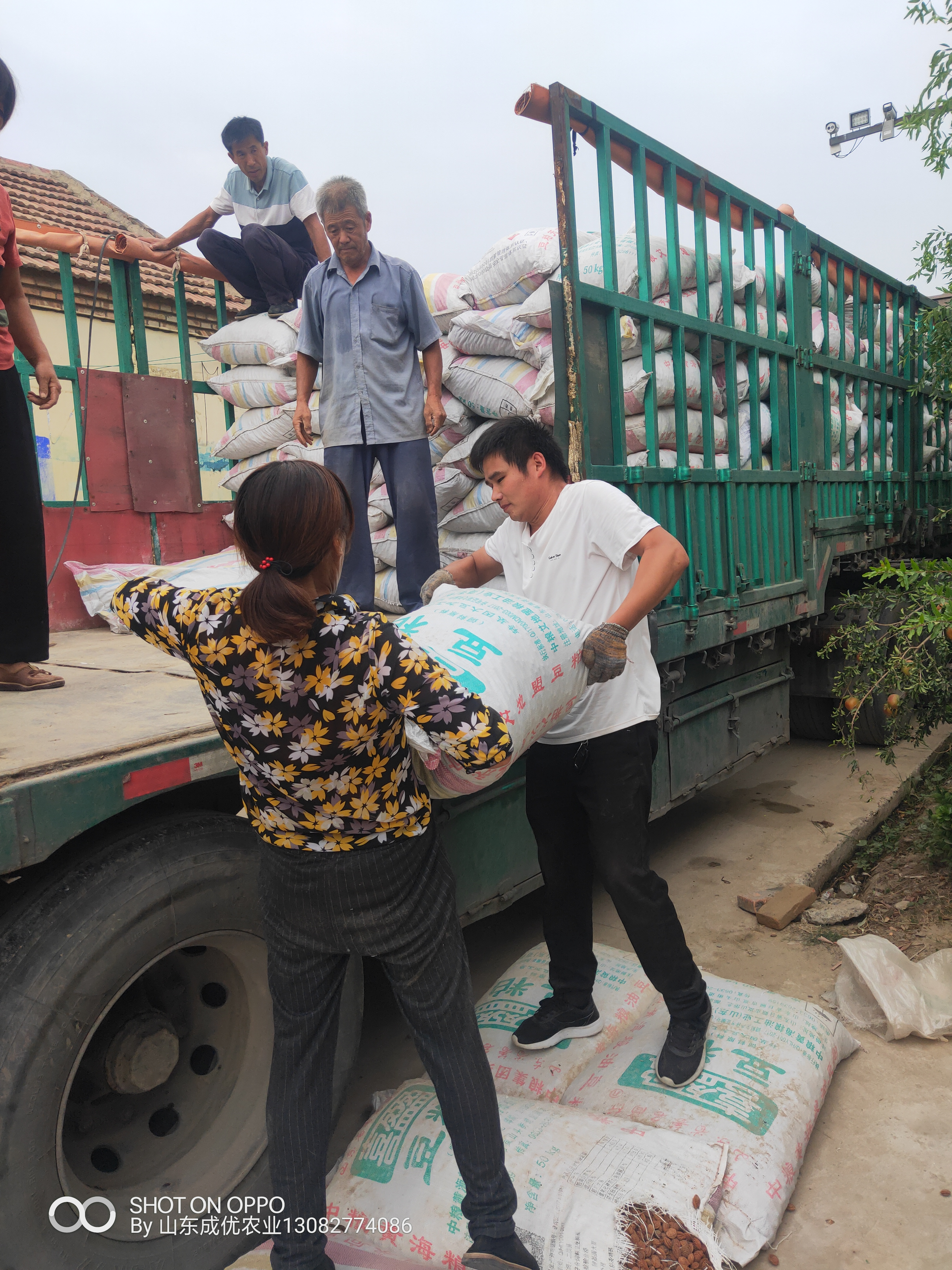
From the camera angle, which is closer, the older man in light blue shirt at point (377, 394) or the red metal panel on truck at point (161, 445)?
the older man in light blue shirt at point (377, 394)

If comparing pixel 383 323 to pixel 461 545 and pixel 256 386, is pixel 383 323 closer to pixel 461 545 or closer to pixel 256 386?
pixel 461 545

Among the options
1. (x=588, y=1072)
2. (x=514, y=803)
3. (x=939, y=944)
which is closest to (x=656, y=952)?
(x=588, y=1072)

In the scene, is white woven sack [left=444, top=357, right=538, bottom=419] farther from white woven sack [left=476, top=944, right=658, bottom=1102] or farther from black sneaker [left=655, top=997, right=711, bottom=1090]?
black sneaker [left=655, top=997, right=711, bottom=1090]

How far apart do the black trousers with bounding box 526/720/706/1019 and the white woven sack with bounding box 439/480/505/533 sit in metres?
1.24

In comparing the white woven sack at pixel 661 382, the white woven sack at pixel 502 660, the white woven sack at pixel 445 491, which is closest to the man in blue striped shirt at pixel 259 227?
the white woven sack at pixel 445 491

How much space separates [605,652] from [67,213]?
1246cm

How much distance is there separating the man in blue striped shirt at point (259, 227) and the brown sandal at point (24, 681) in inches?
90.3

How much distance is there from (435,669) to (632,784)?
806 mm

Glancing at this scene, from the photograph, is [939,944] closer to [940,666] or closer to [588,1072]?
[940,666]

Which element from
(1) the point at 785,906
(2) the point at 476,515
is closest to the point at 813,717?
(1) the point at 785,906

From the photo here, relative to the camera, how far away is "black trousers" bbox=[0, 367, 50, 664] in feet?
6.49

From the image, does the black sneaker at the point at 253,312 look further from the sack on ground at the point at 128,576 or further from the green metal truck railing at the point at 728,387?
the green metal truck railing at the point at 728,387

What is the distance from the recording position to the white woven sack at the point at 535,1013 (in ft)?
6.54

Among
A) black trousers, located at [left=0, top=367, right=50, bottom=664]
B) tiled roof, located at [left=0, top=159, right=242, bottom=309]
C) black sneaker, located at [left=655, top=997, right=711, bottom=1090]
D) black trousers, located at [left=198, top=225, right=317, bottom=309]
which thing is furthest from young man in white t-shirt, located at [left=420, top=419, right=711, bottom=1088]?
tiled roof, located at [left=0, top=159, right=242, bottom=309]
